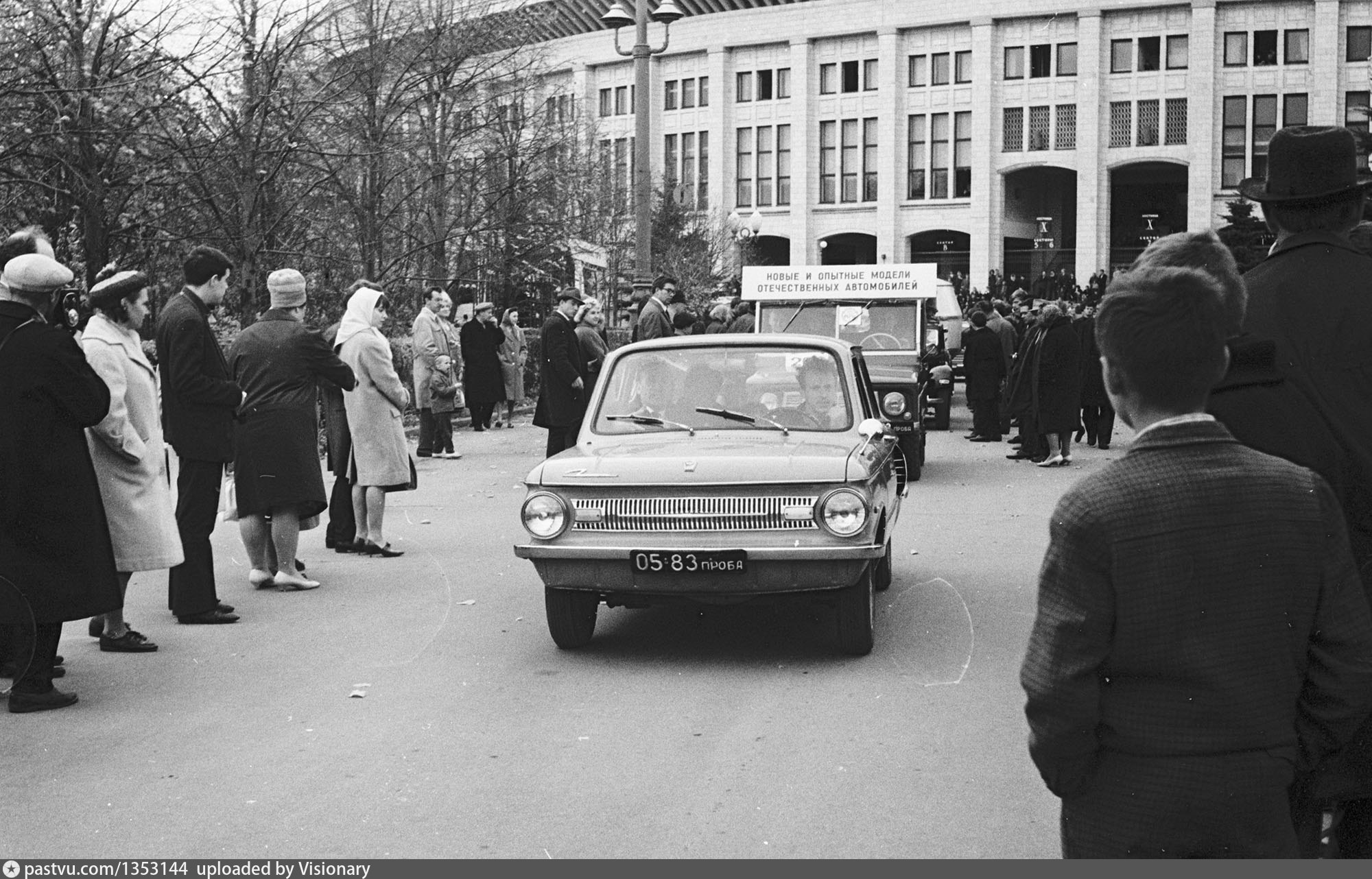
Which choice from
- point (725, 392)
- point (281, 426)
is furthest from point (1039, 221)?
point (725, 392)

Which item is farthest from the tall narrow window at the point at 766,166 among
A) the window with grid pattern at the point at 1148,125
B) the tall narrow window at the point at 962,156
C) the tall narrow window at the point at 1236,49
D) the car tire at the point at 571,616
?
the car tire at the point at 571,616

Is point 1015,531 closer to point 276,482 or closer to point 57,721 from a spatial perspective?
point 276,482

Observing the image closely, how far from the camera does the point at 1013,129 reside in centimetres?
7031

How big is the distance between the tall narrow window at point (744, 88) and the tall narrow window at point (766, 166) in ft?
5.83

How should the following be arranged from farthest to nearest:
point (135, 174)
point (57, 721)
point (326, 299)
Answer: point (326, 299)
point (135, 174)
point (57, 721)

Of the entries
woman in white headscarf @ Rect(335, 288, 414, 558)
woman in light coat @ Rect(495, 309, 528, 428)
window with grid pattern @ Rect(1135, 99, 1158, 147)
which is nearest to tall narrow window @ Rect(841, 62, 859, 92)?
window with grid pattern @ Rect(1135, 99, 1158, 147)

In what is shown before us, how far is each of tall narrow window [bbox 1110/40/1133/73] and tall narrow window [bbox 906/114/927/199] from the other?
8790mm

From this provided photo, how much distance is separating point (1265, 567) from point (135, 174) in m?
15.1

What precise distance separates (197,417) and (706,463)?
3063mm

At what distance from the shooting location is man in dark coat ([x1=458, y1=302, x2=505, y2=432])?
22.7 meters

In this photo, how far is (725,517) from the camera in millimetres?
7465

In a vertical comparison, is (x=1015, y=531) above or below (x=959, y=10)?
below

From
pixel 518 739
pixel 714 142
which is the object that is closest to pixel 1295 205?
pixel 518 739

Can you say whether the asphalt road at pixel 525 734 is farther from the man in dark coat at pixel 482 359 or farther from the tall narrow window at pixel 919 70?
the tall narrow window at pixel 919 70
